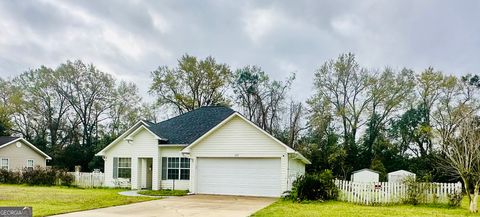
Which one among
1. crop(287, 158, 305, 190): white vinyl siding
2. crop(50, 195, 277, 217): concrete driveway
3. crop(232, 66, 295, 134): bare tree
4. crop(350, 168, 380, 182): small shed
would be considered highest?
crop(232, 66, 295, 134): bare tree

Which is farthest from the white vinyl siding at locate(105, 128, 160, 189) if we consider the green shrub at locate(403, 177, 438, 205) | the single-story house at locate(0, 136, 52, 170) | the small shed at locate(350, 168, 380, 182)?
the small shed at locate(350, 168, 380, 182)

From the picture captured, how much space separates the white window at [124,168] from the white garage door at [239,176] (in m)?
5.89

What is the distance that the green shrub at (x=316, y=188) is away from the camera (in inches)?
727

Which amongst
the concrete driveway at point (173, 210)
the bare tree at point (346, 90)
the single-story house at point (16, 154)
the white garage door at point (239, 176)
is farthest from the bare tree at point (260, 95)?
the concrete driveway at point (173, 210)

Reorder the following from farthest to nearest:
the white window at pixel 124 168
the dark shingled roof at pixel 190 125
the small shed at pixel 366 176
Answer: the small shed at pixel 366 176
the white window at pixel 124 168
the dark shingled roof at pixel 190 125

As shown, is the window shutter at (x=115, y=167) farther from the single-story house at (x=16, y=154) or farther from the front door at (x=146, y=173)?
the single-story house at (x=16, y=154)

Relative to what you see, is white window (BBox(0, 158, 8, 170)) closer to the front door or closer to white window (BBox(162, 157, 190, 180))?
the front door

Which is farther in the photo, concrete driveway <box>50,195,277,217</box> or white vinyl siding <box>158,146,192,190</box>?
white vinyl siding <box>158,146,192,190</box>

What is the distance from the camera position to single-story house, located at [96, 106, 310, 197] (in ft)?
69.3

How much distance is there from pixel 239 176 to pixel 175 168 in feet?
15.5

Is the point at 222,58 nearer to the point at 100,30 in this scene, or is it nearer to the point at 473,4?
the point at 100,30

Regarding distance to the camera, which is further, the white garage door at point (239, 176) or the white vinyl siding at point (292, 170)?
the white garage door at point (239, 176)

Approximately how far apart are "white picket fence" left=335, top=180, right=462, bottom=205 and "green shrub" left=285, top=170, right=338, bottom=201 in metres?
0.82

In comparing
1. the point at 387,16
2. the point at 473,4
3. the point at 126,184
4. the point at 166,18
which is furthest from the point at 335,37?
the point at 126,184
